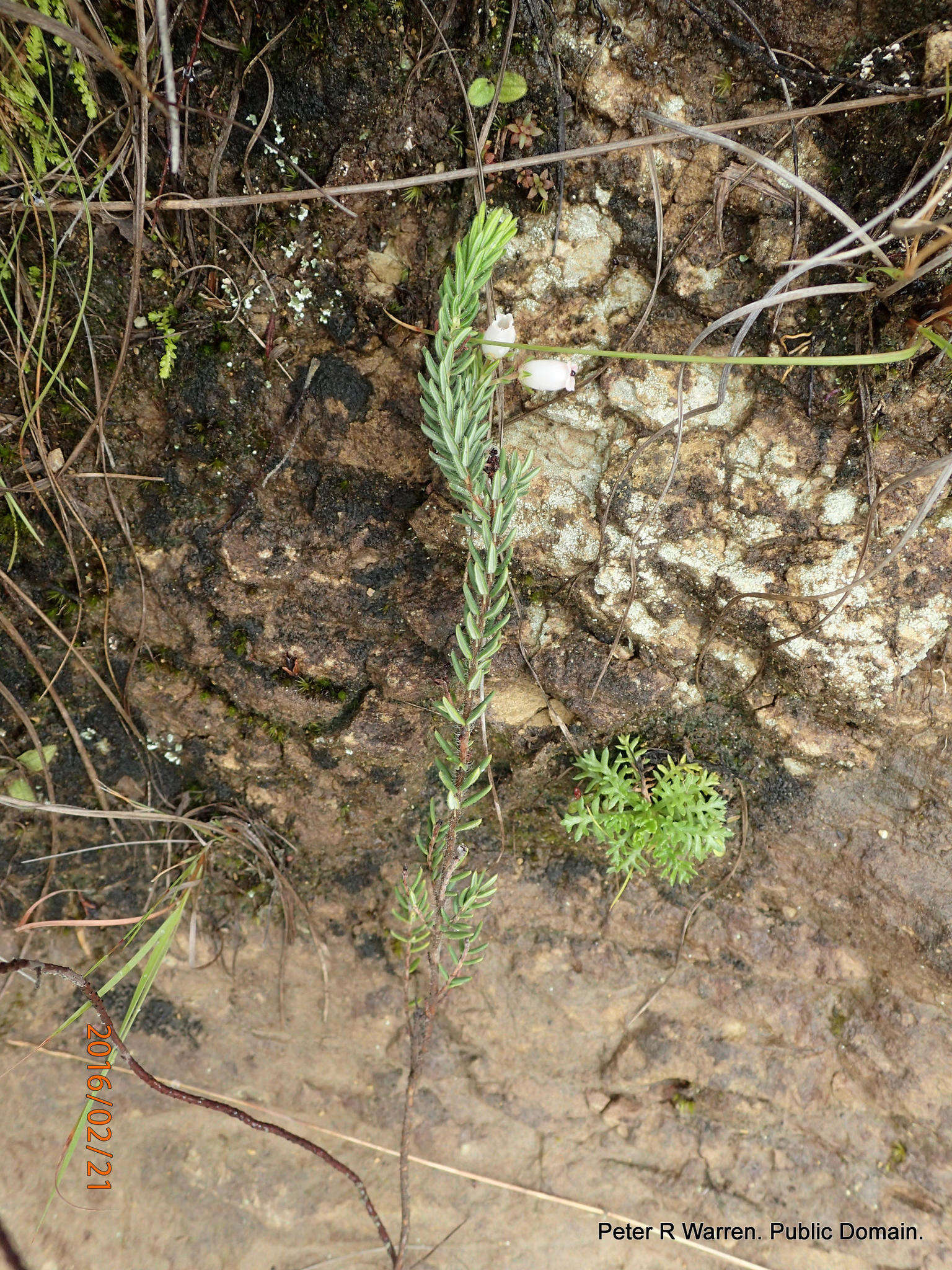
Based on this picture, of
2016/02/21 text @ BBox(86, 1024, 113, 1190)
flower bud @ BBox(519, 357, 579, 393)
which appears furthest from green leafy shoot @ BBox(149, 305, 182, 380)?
2016/02/21 text @ BBox(86, 1024, 113, 1190)

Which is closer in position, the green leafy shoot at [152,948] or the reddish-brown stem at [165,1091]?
the reddish-brown stem at [165,1091]

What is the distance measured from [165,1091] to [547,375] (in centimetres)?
307

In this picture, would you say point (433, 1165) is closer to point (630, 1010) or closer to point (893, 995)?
point (630, 1010)

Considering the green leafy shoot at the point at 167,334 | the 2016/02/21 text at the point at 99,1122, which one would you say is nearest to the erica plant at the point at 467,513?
the green leafy shoot at the point at 167,334

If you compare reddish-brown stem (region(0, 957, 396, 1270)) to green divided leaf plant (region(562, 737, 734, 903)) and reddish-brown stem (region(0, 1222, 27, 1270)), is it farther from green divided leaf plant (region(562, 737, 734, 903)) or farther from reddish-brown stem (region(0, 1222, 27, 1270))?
green divided leaf plant (region(562, 737, 734, 903))

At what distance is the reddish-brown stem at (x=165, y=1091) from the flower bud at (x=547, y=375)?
2.50m

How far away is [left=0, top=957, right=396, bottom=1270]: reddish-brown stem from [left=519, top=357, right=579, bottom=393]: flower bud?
8.21 feet

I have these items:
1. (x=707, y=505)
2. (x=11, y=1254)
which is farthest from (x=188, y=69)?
(x=11, y=1254)

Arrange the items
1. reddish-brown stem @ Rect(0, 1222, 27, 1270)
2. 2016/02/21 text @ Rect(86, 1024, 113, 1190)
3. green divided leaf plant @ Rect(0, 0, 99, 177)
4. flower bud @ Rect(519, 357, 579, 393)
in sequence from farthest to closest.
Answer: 2016/02/21 text @ Rect(86, 1024, 113, 1190), reddish-brown stem @ Rect(0, 1222, 27, 1270), flower bud @ Rect(519, 357, 579, 393), green divided leaf plant @ Rect(0, 0, 99, 177)

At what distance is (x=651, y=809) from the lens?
2.85 metres

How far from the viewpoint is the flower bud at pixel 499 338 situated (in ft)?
7.25

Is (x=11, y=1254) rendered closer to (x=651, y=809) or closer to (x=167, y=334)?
(x=651, y=809)

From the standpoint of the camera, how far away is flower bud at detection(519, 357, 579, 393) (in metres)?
2.36

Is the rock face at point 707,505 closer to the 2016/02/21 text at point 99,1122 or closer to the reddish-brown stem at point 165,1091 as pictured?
the reddish-brown stem at point 165,1091
